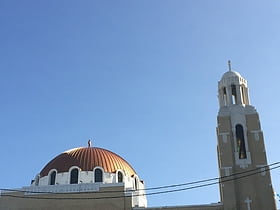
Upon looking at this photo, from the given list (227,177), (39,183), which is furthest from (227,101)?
(39,183)

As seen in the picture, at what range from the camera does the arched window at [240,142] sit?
109 ft

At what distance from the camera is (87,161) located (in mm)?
38062

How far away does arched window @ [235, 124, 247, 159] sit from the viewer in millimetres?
33203

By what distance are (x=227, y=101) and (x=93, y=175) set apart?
39.5 feet

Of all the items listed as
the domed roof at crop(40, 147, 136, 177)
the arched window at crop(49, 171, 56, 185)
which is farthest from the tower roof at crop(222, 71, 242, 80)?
the arched window at crop(49, 171, 56, 185)

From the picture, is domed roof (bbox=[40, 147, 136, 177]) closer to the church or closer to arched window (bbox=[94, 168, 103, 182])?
the church

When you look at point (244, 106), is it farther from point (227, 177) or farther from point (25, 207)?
point (25, 207)

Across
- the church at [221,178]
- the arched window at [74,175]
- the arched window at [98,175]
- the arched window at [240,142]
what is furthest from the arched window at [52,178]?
the arched window at [240,142]

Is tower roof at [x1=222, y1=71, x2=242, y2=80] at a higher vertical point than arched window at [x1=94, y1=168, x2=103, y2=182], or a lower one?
higher

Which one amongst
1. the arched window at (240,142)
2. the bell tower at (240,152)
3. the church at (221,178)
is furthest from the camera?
the arched window at (240,142)

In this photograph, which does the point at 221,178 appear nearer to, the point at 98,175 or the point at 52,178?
the point at 98,175

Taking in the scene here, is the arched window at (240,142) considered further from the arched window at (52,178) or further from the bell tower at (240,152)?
the arched window at (52,178)

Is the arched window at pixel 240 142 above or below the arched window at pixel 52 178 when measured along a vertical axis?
above

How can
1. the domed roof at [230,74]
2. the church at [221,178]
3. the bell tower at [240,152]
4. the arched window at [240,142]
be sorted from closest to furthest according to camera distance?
the bell tower at [240,152] < the church at [221,178] < the arched window at [240,142] < the domed roof at [230,74]
